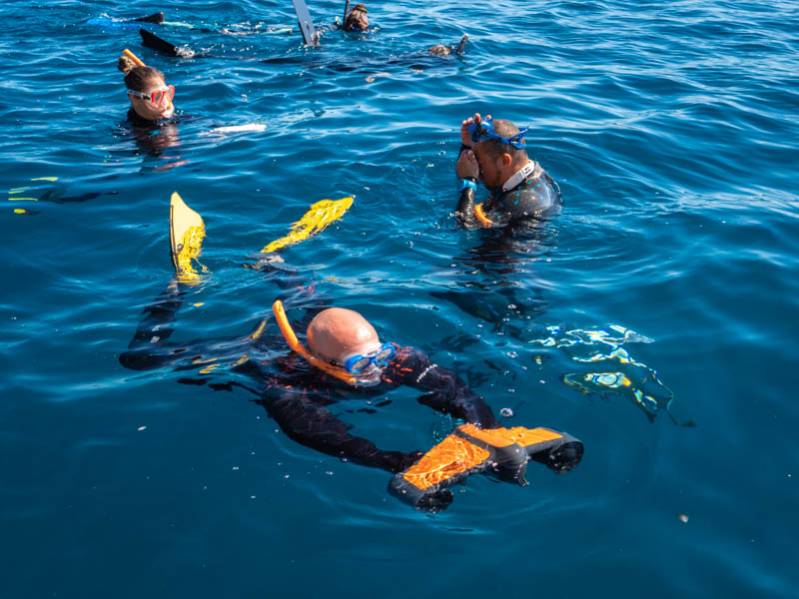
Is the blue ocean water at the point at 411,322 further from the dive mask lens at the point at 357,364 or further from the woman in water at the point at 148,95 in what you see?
the dive mask lens at the point at 357,364

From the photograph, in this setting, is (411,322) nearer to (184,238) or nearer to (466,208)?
(466,208)

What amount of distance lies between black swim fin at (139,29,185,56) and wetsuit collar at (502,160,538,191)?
7.27 meters

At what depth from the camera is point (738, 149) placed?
956cm

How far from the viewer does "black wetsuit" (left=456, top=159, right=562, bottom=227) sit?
274 inches

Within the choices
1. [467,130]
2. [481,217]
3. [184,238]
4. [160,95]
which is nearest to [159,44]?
[160,95]

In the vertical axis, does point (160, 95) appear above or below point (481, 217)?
above

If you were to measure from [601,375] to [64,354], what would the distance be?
3552 millimetres

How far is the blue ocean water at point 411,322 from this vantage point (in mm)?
4043

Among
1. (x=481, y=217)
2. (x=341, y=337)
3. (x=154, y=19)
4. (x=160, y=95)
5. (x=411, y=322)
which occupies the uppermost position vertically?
(x=154, y=19)

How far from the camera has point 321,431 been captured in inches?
180

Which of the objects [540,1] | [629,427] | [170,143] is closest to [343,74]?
[170,143]

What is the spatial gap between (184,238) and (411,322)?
2.03 metres

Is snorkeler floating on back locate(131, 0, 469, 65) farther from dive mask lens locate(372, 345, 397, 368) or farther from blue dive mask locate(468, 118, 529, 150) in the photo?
dive mask lens locate(372, 345, 397, 368)

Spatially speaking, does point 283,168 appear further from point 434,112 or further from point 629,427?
point 629,427
